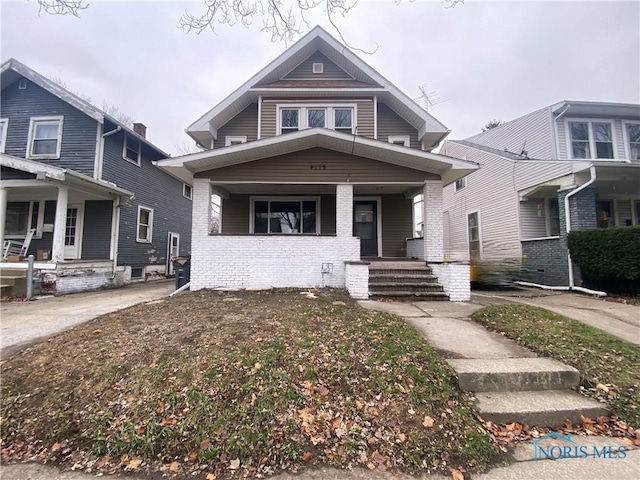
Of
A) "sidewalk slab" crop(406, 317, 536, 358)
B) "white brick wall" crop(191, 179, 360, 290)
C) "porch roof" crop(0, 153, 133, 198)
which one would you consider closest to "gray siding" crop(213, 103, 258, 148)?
"white brick wall" crop(191, 179, 360, 290)

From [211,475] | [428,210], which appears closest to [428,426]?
[211,475]

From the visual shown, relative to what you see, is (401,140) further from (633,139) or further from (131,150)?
(131,150)

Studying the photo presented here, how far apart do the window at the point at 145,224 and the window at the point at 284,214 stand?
5684 mm

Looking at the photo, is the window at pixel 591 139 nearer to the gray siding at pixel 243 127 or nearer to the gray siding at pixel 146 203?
the gray siding at pixel 243 127

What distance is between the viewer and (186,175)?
810 cm

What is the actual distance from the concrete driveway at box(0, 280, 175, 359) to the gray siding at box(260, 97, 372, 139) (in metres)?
6.80

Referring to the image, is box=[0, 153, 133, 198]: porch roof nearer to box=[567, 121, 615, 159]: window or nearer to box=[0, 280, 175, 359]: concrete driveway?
box=[0, 280, 175, 359]: concrete driveway

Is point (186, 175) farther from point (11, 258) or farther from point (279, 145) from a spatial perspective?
point (11, 258)

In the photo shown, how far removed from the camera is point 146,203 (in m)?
12.6

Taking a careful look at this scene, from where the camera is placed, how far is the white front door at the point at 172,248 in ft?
46.2

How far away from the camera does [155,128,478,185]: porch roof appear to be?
7418mm

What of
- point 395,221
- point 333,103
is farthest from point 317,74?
point 395,221

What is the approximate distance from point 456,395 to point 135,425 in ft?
9.48

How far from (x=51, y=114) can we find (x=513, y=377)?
15.5 metres
